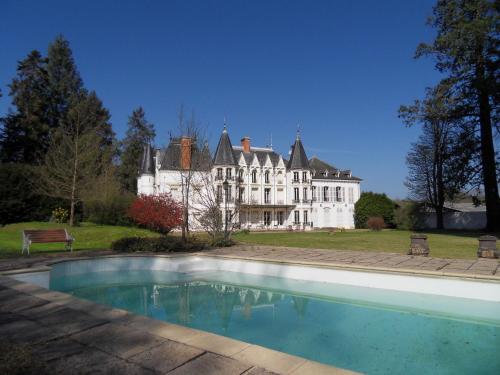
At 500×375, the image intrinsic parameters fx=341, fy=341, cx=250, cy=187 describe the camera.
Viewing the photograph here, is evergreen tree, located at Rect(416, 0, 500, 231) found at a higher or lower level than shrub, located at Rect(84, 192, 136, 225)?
higher

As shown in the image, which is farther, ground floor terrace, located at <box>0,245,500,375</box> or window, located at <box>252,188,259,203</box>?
window, located at <box>252,188,259,203</box>

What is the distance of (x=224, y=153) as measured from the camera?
38.3 meters

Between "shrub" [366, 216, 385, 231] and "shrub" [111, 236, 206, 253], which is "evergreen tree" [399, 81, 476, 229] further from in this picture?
"shrub" [111, 236, 206, 253]

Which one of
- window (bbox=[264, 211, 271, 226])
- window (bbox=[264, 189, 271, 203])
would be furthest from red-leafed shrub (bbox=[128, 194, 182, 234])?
window (bbox=[264, 189, 271, 203])

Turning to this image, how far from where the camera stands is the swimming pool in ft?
15.9

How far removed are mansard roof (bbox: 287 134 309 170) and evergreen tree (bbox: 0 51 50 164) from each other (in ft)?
88.2

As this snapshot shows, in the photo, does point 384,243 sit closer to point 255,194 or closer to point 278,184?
point 255,194

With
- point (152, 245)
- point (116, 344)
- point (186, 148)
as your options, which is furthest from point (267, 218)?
point (116, 344)

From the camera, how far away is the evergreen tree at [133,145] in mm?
45688

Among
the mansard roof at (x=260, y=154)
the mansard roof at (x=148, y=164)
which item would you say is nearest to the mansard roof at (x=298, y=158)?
the mansard roof at (x=260, y=154)

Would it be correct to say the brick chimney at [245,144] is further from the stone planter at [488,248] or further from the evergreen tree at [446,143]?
the stone planter at [488,248]

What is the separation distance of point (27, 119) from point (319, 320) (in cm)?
3744

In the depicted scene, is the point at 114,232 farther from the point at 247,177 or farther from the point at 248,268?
the point at 247,177

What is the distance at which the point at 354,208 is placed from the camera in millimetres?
41562
